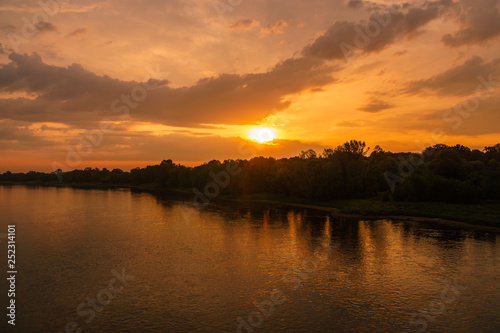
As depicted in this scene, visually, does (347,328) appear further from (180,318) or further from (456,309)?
(180,318)

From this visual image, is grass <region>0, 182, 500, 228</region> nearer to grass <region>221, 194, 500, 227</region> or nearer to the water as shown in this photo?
grass <region>221, 194, 500, 227</region>

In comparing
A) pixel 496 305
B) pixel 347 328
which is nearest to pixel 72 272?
pixel 347 328

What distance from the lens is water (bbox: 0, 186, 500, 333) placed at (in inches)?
1047

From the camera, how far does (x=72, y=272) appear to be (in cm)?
3812

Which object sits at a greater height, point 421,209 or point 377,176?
point 377,176

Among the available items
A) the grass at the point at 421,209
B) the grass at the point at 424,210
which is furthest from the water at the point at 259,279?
the grass at the point at 421,209

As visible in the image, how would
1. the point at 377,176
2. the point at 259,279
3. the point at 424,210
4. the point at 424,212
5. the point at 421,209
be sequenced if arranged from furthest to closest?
the point at 377,176 → the point at 421,209 → the point at 424,210 → the point at 424,212 → the point at 259,279

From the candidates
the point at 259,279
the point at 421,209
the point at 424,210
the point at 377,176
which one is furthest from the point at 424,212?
the point at 259,279

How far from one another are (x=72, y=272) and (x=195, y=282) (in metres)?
14.2

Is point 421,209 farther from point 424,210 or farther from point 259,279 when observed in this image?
point 259,279

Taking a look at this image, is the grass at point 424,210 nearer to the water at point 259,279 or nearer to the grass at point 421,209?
the grass at point 421,209

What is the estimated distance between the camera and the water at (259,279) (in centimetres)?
2659

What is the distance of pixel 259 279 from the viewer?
3619 centimetres

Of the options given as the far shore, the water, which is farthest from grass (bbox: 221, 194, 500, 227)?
the water
